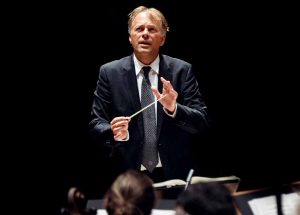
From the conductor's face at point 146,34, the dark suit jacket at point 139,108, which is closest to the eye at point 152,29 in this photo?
the conductor's face at point 146,34

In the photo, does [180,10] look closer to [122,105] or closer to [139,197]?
[122,105]

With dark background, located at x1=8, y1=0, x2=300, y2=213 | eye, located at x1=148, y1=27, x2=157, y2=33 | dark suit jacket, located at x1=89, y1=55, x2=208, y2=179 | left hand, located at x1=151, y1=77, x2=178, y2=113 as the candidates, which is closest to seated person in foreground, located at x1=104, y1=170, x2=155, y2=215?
left hand, located at x1=151, y1=77, x2=178, y2=113

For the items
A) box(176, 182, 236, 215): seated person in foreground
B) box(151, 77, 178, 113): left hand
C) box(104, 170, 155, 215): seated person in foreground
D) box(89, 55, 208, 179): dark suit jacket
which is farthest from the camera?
box(89, 55, 208, 179): dark suit jacket

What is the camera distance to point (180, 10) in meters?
4.25

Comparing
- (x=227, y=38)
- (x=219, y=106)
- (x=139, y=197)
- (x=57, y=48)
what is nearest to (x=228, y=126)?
(x=219, y=106)

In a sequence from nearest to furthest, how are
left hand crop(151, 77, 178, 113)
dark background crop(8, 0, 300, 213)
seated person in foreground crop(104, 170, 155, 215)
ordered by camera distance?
seated person in foreground crop(104, 170, 155, 215) < left hand crop(151, 77, 178, 113) < dark background crop(8, 0, 300, 213)

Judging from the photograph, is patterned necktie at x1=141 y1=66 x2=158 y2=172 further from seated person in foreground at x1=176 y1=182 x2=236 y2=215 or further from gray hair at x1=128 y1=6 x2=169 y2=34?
seated person in foreground at x1=176 y1=182 x2=236 y2=215

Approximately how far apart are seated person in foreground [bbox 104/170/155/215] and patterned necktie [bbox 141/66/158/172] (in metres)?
1.29

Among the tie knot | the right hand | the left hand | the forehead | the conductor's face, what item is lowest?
the right hand

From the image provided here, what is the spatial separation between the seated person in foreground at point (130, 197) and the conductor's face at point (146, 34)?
1467 millimetres

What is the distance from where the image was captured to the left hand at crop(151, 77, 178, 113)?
136 inches

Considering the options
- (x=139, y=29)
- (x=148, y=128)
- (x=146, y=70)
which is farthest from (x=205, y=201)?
(x=139, y=29)

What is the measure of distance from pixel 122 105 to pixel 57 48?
28.5 inches

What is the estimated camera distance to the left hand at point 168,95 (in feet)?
11.4
